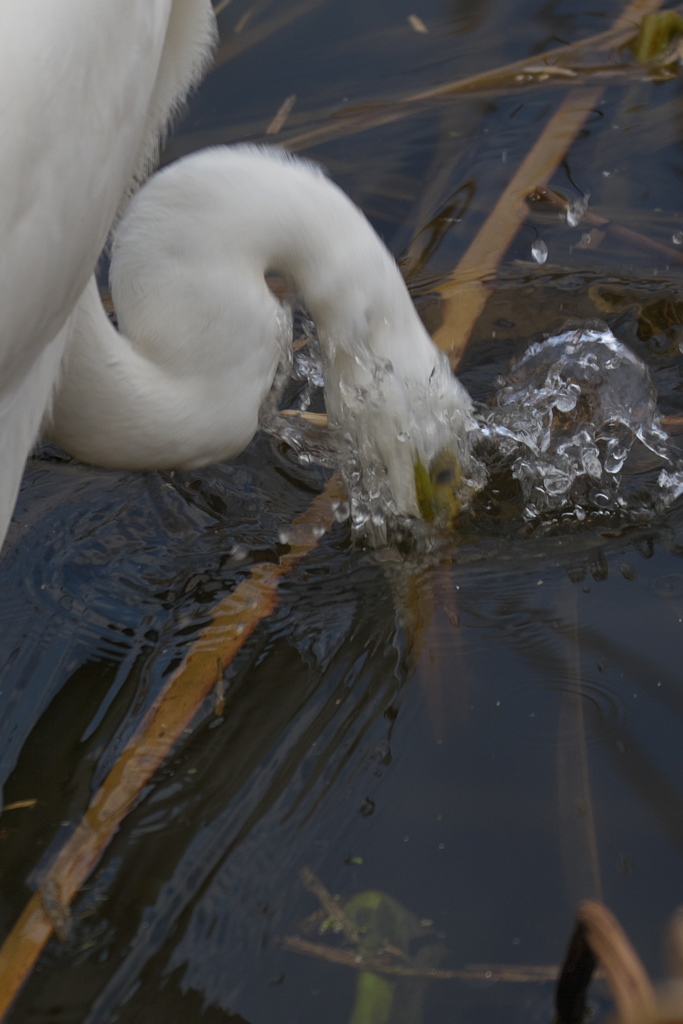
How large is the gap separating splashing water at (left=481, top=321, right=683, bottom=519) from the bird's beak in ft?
0.61

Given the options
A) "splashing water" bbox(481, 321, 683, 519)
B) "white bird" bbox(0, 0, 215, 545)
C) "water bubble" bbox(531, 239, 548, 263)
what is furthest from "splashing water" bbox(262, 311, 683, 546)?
"white bird" bbox(0, 0, 215, 545)

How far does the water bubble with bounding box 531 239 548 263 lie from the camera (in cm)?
350

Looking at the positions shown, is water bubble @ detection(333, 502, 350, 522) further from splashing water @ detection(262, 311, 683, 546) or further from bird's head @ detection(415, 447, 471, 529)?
bird's head @ detection(415, 447, 471, 529)

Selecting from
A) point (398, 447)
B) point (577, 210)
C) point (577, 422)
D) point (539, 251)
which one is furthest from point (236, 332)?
point (577, 210)

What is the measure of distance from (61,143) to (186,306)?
0.44m

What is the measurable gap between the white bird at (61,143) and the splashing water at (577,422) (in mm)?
1086

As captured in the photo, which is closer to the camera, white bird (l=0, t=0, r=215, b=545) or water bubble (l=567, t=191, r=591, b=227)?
white bird (l=0, t=0, r=215, b=545)

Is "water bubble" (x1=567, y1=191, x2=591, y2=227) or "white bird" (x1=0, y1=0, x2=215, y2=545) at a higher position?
"white bird" (x1=0, y1=0, x2=215, y2=545)

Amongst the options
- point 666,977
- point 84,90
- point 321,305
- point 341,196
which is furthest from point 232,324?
point 666,977

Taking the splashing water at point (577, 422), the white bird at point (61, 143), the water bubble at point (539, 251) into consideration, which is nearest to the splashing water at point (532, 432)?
the splashing water at point (577, 422)

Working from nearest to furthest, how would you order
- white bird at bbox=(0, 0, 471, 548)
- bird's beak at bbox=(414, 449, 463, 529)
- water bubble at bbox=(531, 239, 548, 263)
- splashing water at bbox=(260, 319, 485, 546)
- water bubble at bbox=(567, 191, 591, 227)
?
white bird at bbox=(0, 0, 471, 548), splashing water at bbox=(260, 319, 485, 546), bird's beak at bbox=(414, 449, 463, 529), water bubble at bbox=(531, 239, 548, 263), water bubble at bbox=(567, 191, 591, 227)

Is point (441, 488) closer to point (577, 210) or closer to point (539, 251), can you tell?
point (539, 251)

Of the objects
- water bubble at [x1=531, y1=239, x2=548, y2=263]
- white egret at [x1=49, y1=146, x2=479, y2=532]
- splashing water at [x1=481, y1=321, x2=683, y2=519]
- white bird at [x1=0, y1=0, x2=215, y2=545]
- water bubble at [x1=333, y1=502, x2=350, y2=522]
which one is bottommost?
water bubble at [x1=333, y1=502, x2=350, y2=522]

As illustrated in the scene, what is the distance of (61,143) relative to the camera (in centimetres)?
187
